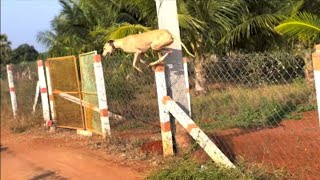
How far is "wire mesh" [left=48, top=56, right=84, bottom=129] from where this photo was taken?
10.4 m

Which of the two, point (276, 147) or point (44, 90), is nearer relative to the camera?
point (276, 147)

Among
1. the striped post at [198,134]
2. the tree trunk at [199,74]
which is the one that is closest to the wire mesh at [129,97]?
the tree trunk at [199,74]

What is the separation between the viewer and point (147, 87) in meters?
11.2

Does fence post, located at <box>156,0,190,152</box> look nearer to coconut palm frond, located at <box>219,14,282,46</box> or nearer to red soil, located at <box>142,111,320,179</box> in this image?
red soil, located at <box>142,111,320,179</box>

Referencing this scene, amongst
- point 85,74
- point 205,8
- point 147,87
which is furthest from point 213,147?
point 205,8

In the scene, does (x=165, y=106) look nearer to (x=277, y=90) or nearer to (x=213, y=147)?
(x=213, y=147)

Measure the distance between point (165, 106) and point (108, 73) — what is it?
4.81m

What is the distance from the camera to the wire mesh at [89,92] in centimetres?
938

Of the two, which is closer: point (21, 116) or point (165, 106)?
point (165, 106)

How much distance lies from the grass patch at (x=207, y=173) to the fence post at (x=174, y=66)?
109 centimetres

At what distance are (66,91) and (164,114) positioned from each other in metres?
4.58

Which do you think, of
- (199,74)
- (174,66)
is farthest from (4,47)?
(174,66)

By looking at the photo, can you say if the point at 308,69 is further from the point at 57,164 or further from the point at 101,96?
the point at 57,164

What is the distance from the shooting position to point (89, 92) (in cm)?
964
